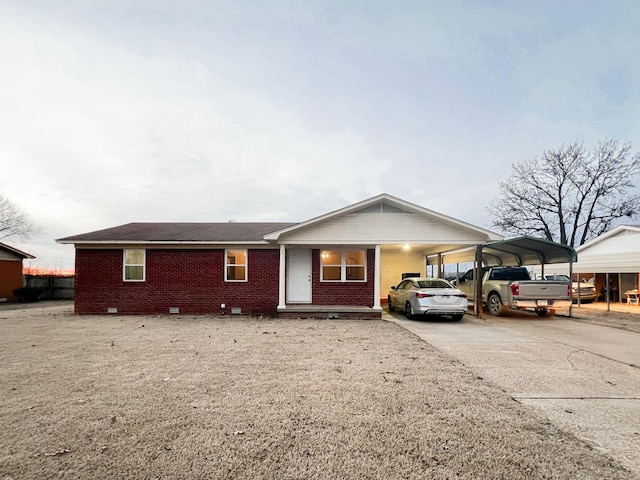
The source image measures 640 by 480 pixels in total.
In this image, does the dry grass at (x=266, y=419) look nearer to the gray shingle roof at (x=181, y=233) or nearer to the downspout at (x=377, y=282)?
the downspout at (x=377, y=282)

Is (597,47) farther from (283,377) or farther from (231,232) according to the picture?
(283,377)

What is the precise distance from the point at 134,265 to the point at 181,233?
221cm

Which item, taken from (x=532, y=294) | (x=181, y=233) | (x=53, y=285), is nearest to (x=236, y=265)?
(x=181, y=233)

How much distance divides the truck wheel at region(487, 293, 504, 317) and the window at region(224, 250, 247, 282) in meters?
10.4

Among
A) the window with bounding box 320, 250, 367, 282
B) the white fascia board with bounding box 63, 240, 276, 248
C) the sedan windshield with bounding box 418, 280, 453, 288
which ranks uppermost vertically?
the white fascia board with bounding box 63, 240, 276, 248

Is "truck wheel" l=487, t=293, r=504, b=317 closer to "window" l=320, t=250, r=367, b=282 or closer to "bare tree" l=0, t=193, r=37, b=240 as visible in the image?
"window" l=320, t=250, r=367, b=282

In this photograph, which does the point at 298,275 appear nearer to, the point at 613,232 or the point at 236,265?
the point at 236,265

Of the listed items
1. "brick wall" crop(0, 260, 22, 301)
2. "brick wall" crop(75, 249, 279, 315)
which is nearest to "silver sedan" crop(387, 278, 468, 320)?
"brick wall" crop(75, 249, 279, 315)

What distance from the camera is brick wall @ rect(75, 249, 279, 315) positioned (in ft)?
44.8

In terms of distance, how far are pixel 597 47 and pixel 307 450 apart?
29.7 metres

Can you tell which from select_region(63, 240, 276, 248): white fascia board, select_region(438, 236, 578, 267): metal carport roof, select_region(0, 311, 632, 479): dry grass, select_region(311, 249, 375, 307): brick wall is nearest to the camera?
select_region(0, 311, 632, 479): dry grass

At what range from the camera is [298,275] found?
14477mm

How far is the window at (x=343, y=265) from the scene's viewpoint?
1436 centimetres

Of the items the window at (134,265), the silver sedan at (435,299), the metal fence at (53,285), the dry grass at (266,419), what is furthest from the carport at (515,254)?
the metal fence at (53,285)
